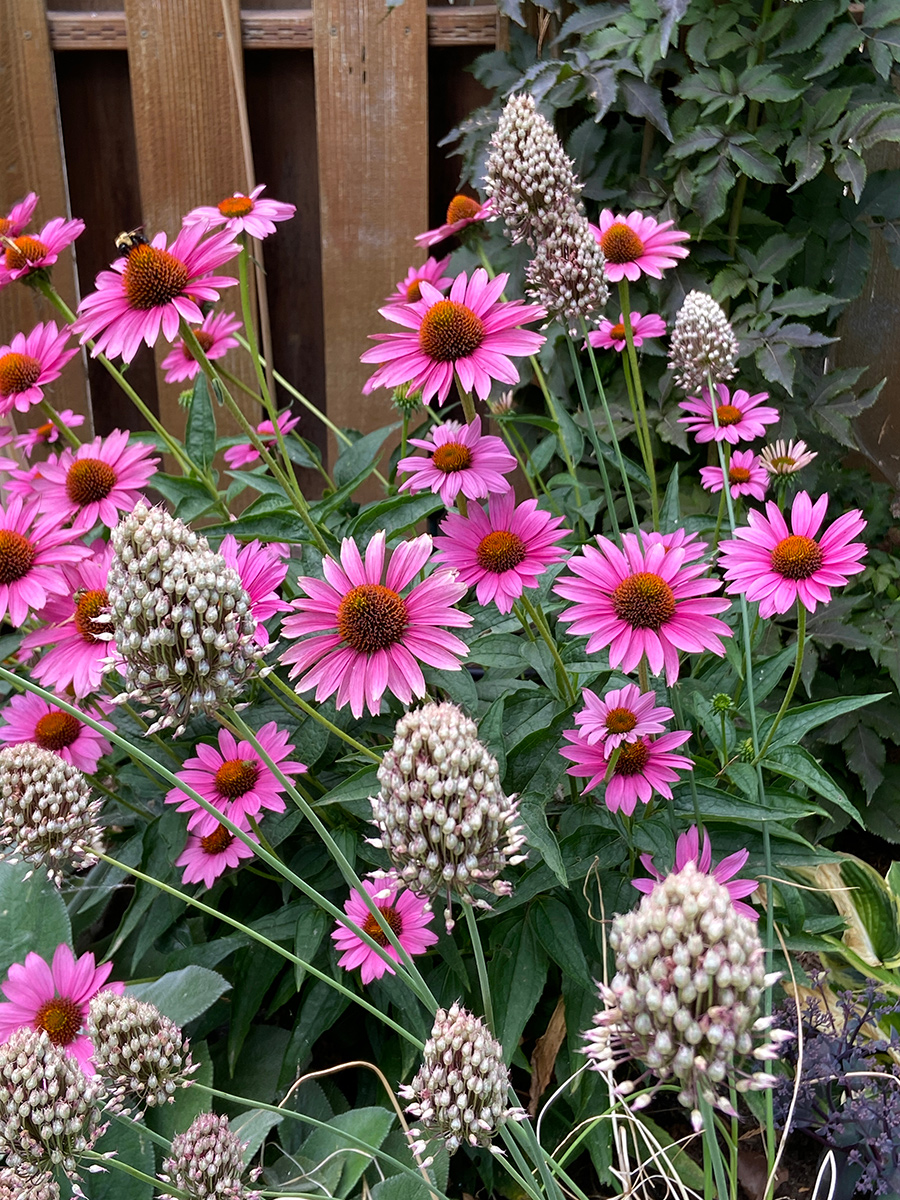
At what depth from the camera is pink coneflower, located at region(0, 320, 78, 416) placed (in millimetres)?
1398

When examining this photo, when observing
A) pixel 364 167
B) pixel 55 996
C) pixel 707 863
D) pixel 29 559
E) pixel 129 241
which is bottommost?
pixel 55 996

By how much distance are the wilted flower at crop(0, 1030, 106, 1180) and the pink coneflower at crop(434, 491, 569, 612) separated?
2.04 ft

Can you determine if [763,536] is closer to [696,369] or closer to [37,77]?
[696,369]

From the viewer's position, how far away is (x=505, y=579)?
117 centimetres

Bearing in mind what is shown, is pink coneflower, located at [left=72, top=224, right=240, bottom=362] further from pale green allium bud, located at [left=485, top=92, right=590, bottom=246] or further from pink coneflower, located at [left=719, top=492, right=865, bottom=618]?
pink coneflower, located at [left=719, top=492, right=865, bottom=618]

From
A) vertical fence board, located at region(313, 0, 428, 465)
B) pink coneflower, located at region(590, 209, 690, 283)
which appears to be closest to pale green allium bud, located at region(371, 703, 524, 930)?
pink coneflower, located at region(590, 209, 690, 283)

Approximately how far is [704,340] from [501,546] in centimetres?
45

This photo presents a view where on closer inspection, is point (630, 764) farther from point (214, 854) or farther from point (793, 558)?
point (214, 854)

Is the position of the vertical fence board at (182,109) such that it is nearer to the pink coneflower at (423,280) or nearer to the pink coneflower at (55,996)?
the pink coneflower at (423,280)

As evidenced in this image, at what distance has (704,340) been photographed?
1.37 metres

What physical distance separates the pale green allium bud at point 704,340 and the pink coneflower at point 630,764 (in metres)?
0.54

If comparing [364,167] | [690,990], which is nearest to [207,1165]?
[690,990]

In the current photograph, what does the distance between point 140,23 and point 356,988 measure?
2.12 metres

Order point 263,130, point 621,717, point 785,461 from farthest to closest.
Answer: point 263,130
point 785,461
point 621,717
